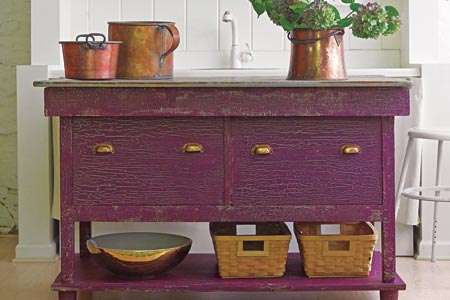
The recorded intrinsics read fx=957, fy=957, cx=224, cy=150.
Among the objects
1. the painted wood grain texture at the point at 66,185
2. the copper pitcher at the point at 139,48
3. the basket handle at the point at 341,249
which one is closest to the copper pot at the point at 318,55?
the copper pitcher at the point at 139,48

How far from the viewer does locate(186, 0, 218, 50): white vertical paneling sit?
5.31 m

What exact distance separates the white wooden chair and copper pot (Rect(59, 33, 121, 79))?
1.64m

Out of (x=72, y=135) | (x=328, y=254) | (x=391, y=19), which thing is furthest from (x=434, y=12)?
(x=72, y=135)

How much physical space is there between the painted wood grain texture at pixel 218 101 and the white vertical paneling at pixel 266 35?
2.02 meters

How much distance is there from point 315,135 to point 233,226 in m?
0.60

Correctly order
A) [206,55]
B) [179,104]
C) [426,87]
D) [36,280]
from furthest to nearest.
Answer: [206,55] < [426,87] < [36,280] < [179,104]

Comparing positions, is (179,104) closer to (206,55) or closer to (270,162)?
(270,162)

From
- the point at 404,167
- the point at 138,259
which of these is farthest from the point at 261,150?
the point at 404,167

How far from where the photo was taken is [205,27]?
5320 mm

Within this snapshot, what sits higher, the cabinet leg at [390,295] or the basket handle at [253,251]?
the basket handle at [253,251]

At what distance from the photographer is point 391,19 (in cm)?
345

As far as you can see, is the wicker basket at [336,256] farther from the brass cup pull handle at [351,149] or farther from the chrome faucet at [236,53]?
the chrome faucet at [236,53]

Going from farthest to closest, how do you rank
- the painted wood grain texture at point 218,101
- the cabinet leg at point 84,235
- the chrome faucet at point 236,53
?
the chrome faucet at point 236,53 < the cabinet leg at point 84,235 < the painted wood grain texture at point 218,101

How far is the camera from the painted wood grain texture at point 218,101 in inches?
131
